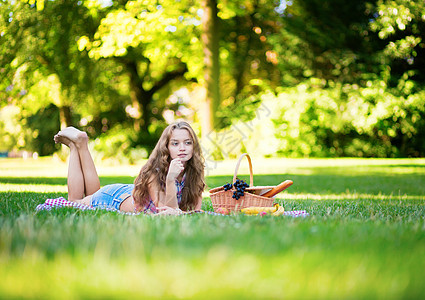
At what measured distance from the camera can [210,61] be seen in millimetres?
14617

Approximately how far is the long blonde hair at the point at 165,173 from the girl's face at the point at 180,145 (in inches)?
1.5

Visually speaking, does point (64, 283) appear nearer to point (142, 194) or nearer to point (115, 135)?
point (142, 194)

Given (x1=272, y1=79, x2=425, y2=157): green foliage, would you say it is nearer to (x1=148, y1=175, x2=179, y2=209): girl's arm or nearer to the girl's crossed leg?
the girl's crossed leg

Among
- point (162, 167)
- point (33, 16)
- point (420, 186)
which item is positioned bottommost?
point (420, 186)

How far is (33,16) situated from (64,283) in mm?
14330

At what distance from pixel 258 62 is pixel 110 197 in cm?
1554

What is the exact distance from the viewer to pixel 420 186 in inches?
324

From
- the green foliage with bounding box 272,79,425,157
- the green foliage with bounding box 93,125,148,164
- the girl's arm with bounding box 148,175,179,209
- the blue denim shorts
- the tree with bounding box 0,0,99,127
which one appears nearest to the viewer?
the girl's arm with bounding box 148,175,179,209

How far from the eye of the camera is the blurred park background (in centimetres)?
1435

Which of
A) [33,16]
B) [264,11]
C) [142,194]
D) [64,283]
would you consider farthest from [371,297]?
[264,11]

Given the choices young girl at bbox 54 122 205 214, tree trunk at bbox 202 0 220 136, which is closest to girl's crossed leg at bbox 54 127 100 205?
young girl at bbox 54 122 205 214

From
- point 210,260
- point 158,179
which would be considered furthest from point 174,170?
point 210,260

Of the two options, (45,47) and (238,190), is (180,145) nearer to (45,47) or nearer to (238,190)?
(238,190)

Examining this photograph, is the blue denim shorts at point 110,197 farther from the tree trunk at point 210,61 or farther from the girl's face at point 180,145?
the tree trunk at point 210,61
